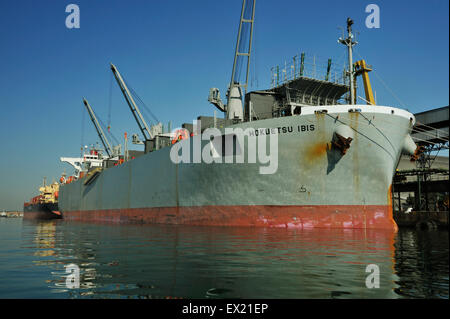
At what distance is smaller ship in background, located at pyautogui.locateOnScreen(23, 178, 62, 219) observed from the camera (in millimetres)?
59750

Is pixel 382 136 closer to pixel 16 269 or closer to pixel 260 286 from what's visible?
pixel 260 286

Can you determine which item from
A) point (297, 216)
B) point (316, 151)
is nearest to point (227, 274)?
point (297, 216)

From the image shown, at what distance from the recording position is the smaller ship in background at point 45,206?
59750 mm

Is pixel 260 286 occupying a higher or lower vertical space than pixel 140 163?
lower

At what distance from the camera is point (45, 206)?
6088cm

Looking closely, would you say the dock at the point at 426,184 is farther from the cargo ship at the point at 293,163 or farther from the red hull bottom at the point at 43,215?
the red hull bottom at the point at 43,215

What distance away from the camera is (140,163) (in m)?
31.4

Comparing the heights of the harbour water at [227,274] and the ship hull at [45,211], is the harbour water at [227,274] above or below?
above

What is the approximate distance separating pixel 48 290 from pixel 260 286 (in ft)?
10.2

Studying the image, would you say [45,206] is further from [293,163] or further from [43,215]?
[293,163]

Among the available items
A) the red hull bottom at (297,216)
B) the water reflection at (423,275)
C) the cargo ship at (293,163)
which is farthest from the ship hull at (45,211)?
the water reflection at (423,275)

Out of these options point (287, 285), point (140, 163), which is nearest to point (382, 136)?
point (287, 285)

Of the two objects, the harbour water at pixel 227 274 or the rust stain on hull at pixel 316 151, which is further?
the rust stain on hull at pixel 316 151
